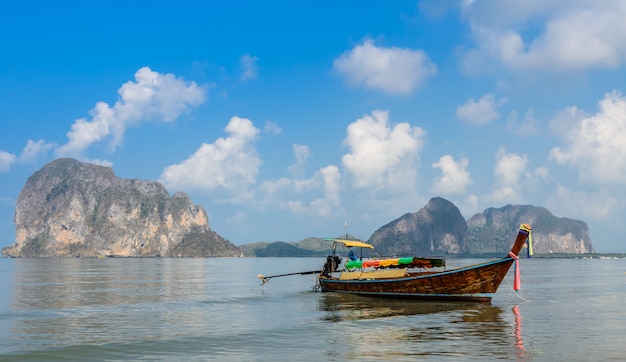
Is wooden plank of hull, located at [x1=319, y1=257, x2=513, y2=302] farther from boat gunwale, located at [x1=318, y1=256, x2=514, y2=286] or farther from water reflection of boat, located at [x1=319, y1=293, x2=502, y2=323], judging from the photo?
water reflection of boat, located at [x1=319, y1=293, x2=502, y2=323]

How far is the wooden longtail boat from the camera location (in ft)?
104

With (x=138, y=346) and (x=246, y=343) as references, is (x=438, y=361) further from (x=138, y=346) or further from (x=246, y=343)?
(x=138, y=346)

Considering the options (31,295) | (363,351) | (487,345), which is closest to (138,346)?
(363,351)

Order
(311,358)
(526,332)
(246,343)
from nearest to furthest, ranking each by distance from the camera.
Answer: (311,358), (246,343), (526,332)

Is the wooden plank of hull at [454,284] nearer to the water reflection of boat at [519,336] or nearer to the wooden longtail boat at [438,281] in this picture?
the wooden longtail boat at [438,281]

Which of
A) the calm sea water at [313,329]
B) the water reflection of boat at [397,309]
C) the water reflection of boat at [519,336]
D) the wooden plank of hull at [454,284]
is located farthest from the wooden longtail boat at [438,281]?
the water reflection of boat at [519,336]

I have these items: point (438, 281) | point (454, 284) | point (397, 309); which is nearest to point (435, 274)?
Result: point (438, 281)

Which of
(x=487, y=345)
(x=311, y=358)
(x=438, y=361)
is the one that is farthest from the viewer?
(x=487, y=345)

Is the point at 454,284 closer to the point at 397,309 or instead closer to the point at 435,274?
the point at 435,274

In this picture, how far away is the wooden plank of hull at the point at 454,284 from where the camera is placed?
3188 cm

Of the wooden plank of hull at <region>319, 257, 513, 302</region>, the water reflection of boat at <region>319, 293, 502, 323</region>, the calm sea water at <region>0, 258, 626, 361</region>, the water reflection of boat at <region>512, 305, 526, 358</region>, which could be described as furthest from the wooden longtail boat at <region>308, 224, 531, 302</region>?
the water reflection of boat at <region>512, 305, 526, 358</region>

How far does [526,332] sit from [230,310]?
1778 centimetres

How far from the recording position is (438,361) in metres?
16.5

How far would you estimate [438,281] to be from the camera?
109 ft
